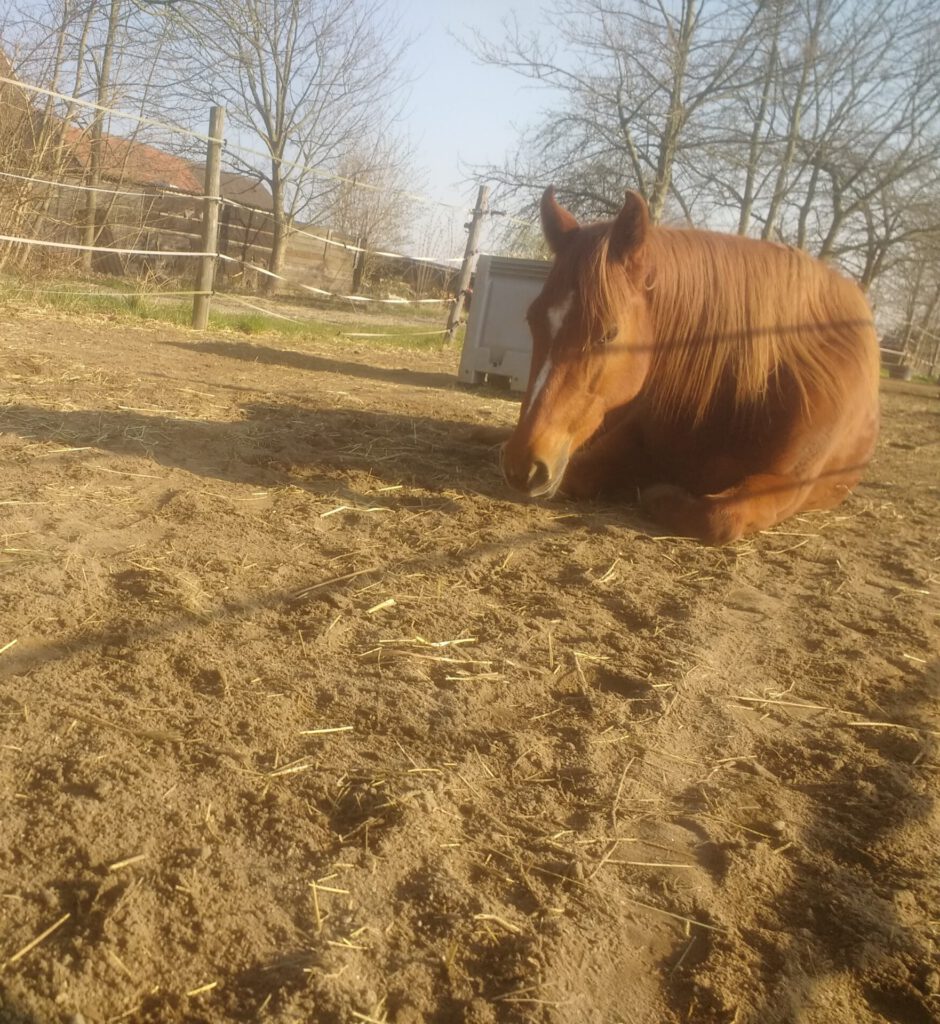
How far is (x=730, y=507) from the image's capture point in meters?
3.12

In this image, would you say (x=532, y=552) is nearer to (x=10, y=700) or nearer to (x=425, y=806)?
(x=425, y=806)

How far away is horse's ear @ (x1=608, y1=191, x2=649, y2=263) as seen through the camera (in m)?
2.86

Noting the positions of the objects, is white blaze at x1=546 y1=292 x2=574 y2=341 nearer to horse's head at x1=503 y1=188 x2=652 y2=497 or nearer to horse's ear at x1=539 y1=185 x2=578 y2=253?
horse's head at x1=503 y1=188 x2=652 y2=497

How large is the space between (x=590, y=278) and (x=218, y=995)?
247 cm

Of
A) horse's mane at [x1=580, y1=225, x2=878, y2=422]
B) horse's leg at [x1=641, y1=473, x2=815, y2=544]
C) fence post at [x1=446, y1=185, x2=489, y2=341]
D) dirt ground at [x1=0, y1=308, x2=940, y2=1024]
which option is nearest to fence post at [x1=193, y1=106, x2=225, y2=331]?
fence post at [x1=446, y1=185, x2=489, y2=341]

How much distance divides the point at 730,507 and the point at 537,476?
901 mm

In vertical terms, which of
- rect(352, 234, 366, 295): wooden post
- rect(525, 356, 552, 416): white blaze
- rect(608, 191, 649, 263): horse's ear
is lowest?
rect(525, 356, 552, 416): white blaze

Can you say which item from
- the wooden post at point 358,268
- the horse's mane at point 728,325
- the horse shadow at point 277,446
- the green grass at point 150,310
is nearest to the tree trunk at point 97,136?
the green grass at point 150,310

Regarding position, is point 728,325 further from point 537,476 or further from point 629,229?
point 537,476

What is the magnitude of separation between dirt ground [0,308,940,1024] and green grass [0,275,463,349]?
17.8 feet

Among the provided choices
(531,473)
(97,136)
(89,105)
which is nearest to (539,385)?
(531,473)

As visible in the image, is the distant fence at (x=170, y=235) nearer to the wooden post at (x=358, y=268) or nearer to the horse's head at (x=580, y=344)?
the wooden post at (x=358, y=268)

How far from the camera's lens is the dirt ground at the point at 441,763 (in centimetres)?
114

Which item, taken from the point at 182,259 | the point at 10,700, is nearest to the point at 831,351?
the point at 10,700
